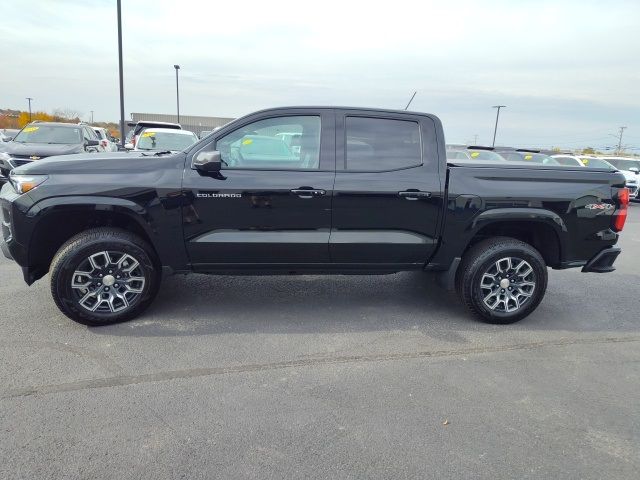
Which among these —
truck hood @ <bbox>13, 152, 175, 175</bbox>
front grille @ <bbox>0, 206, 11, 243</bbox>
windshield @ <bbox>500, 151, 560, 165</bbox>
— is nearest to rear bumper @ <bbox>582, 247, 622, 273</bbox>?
truck hood @ <bbox>13, 152, 175, 175</bbox>

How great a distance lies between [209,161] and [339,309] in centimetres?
193

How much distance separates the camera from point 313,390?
10.2 feet

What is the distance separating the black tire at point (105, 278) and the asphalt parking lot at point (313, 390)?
14 centimetres

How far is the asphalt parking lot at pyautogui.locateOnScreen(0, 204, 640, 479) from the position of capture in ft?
8.04

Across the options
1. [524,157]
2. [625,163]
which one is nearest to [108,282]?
[524,157]

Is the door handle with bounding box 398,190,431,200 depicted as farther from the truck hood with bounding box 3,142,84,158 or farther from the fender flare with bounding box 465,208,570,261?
the truck hood with bounding box 3,142,84,158

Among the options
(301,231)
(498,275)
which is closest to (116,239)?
(301,231)

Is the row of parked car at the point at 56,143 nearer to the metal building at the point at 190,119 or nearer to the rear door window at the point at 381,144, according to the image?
the rear door window at the point at 381,144

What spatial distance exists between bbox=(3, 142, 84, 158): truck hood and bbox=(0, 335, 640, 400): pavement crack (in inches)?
321

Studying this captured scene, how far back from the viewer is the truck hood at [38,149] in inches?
381

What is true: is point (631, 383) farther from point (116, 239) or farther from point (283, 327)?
point (116, 239)

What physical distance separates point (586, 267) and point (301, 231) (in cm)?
284

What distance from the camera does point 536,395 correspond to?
3182mm

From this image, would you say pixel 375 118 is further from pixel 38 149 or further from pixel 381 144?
pixel 38 149
